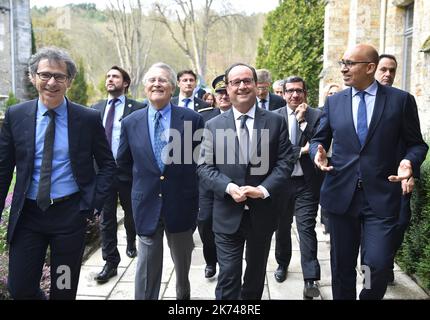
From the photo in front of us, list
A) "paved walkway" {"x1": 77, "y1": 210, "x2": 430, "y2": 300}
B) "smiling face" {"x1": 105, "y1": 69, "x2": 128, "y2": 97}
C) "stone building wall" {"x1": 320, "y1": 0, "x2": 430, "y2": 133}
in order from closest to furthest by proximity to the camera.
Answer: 1. "paved walkway" {"x1": 77, "y1": 210, "x2": 430, "y2": 300}
2. "smiling face" {"x1": 105, "y1": 69, "x2": 128, "y2": 97}
3. "stone building wall" {"x1": 320, "y1": 0, "x2": 430, "y2": 133}

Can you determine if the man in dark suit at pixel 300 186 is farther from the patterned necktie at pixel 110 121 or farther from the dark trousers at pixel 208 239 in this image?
the patterned necktie at pixel 110 121

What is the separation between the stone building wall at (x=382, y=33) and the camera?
7.43 metres

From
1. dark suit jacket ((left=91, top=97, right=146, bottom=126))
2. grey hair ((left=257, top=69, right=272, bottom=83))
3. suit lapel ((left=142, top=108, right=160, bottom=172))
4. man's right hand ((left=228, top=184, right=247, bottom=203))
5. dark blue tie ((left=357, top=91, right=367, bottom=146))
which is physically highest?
grey hair ((left=257, top=69, right=272, bottom=83))

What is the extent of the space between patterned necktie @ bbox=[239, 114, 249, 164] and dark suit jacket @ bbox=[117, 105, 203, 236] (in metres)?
0.60

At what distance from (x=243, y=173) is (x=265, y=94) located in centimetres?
232

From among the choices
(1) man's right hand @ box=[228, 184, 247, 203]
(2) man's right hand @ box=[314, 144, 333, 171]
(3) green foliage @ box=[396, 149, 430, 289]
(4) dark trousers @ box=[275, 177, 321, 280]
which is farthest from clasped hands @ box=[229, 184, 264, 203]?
(3) green foliage @ box=[396, 149, 430, 289]

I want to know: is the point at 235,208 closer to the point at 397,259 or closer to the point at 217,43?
the point at 397,259

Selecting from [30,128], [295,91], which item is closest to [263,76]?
[295,91]

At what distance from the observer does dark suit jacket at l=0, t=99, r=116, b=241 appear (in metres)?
2.85

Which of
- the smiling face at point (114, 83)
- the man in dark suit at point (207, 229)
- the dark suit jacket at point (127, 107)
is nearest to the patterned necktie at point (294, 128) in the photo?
the man in dark suit at point (207, 229)

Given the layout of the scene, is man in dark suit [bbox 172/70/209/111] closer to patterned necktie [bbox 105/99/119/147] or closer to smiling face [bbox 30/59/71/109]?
patterned necktie [bbox 105/99/119/147]

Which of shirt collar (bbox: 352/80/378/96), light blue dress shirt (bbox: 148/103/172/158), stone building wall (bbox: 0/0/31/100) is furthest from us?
stone building wall (bbox: 0/0/31/100)

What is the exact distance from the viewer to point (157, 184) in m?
3.47

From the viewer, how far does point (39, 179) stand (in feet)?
9.27
